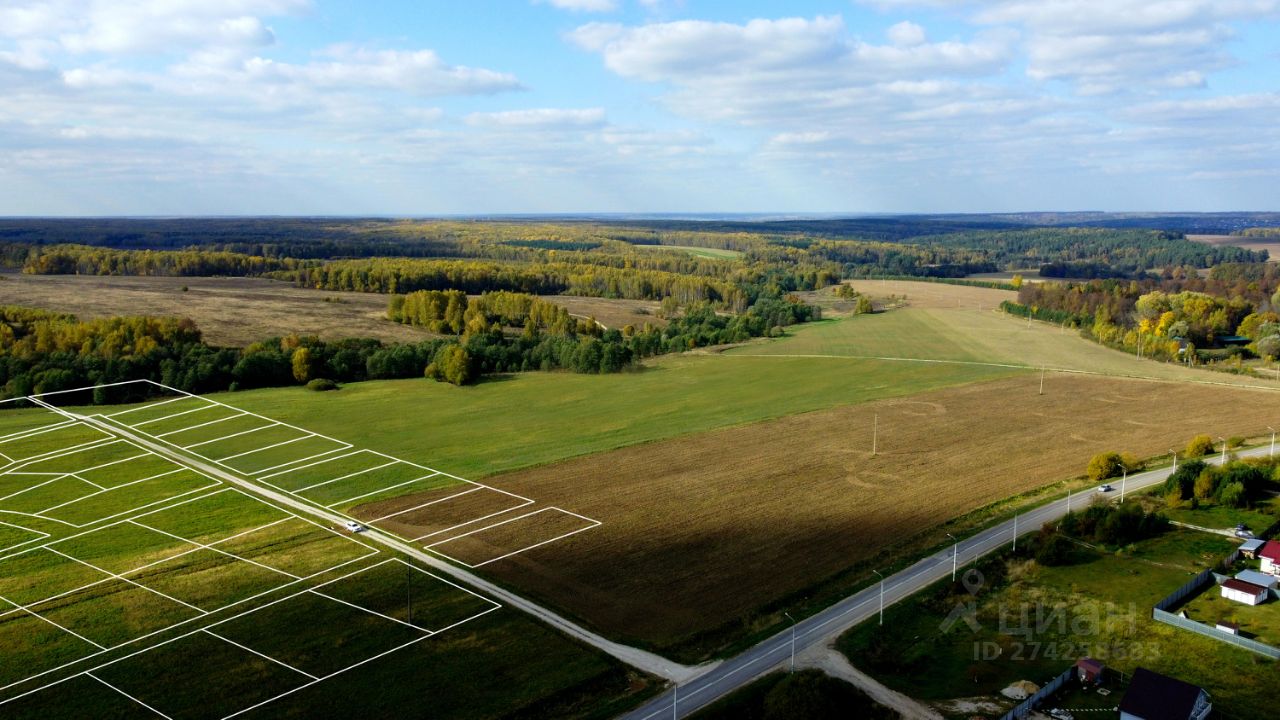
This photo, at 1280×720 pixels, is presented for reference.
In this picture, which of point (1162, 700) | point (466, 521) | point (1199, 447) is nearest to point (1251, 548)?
point (1162, 700)

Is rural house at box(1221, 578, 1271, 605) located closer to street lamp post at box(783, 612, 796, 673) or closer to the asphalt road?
the asphalt road

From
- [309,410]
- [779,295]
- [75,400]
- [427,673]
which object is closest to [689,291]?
[779,295]

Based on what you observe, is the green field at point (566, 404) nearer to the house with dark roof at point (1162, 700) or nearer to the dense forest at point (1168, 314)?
the dense forest at point (1168, 314)

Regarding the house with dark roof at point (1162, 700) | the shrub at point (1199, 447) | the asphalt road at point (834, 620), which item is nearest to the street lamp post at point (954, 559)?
the asphalt road at point (834, 620)

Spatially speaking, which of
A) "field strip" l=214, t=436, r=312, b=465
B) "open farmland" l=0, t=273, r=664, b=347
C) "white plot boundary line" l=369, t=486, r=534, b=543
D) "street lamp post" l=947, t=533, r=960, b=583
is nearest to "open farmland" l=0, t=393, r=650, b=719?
"white plot boundary line" l=369, t=486, r=534, b=543

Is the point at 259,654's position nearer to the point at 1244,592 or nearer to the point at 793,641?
the point at 793,641

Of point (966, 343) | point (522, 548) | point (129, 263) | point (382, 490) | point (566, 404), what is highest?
point (129, 263)

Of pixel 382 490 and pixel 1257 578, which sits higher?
pixel 1257 578

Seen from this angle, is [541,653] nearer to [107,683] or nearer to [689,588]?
[689,588]
